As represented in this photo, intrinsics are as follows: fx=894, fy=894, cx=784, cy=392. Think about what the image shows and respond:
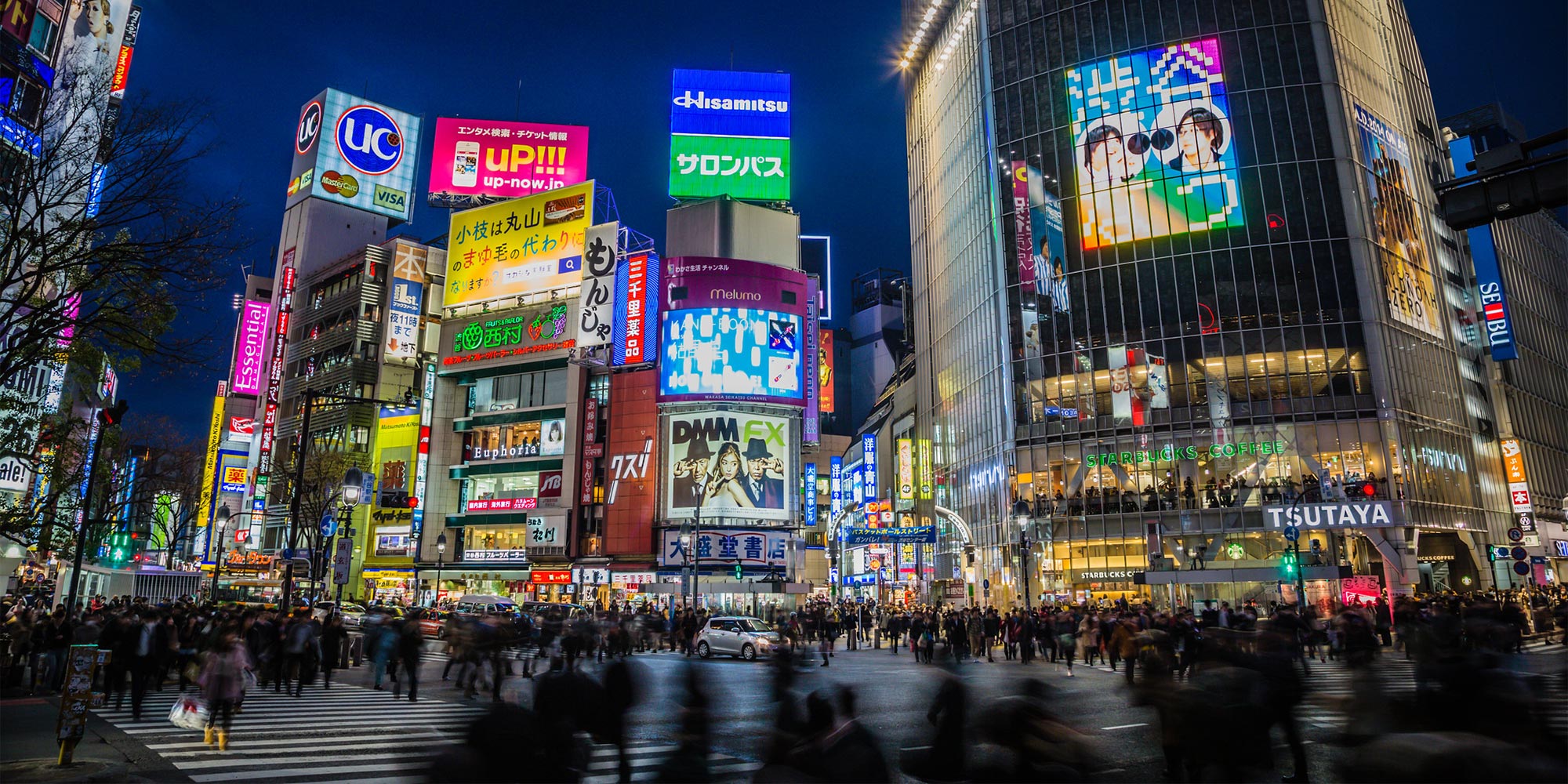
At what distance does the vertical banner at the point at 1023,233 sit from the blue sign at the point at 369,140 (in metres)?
75.7

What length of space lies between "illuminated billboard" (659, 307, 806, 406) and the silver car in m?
27.9

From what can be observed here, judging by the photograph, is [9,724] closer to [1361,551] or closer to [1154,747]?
[1154,747]

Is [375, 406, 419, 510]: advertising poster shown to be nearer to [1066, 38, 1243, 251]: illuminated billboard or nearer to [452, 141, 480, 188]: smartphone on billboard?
[452, 141, 480, 188]: smartphone on billboard

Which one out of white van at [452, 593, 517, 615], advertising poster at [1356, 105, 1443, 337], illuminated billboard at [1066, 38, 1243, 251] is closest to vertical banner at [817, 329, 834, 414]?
illuminated billboard at [1066, 38, 1243, 251]

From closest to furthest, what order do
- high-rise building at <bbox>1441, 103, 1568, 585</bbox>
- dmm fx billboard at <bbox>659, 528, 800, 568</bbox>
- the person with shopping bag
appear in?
the person with shopping bag, high-rise building at <bbox>1441, 103, 1568, 585</bbox>, dmm fx billboard at <bbox>659, 528, 800, 568</bbox>

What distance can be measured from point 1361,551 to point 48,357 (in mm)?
A: 55395

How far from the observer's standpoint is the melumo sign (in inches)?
1983

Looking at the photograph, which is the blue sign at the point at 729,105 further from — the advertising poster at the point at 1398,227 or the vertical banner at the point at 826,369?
the advertising poster at the point at 1398,227

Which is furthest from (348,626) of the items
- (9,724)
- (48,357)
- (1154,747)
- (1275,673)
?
(1275,673)

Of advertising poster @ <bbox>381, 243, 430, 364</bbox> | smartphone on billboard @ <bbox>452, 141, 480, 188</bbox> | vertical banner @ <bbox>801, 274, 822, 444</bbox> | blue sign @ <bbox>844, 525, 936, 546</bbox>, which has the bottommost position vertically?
blue sign @ <bbox>844, 525, 936, 546</bbox>

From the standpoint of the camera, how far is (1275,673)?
1036cm

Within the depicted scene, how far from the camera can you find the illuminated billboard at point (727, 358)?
206 ft

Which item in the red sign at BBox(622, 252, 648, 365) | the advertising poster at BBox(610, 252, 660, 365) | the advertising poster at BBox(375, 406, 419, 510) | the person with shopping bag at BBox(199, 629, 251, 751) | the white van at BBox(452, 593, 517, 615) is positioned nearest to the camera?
the person with shopping bag at BBox(199, 629, 251, 751)

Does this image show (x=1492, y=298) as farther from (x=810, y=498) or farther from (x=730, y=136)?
(x=810, y=498)
